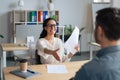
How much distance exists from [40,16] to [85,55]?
70.9 inches

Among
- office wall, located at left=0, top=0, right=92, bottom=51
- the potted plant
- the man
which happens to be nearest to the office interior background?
office wall, located at left=0, top=0, right=92, bottom=51

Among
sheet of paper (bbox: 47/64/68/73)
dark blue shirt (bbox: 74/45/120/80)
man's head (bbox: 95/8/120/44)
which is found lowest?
sheet of paper (bbox: 47/64/68/73)

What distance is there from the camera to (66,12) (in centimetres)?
634

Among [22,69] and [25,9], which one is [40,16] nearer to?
[25,9]

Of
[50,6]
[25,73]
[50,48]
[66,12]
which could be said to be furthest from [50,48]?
[66,12]

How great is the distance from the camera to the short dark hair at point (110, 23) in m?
1.08

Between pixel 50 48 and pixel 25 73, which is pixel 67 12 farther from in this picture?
pixel 25 73

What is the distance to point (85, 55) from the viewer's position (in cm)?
646

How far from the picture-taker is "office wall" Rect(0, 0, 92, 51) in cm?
577

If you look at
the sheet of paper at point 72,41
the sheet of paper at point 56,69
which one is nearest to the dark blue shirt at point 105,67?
the sheet of paper at point 56,69

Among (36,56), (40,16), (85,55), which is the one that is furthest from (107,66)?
(85,55)

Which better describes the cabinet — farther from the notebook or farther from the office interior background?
the notebook

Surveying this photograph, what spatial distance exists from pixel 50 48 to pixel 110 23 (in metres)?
1.89

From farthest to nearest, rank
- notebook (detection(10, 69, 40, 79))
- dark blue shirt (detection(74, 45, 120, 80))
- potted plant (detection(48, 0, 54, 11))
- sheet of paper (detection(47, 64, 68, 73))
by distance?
potted plant (detection(48, 0, 54, 11)), sheet of paper (detection(47, 64, 68, 73)), notebook (detection(10, 69, 40, 79)), dark blue shirt (detection(74, 45, 120, 80))
